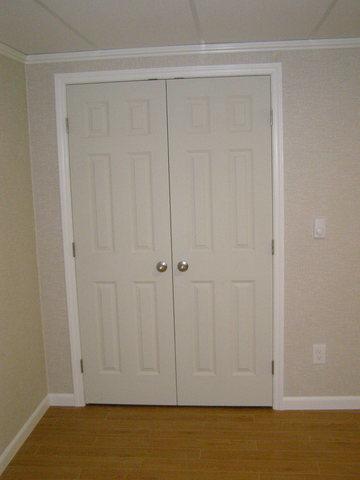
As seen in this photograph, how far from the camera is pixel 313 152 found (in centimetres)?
271

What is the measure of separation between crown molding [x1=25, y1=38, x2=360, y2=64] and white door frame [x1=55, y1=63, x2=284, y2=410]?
9 centimetres

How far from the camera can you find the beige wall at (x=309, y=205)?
8.74ft

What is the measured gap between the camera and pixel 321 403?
2.90 metres

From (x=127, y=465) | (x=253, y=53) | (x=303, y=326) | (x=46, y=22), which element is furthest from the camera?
(x=303, y=326)

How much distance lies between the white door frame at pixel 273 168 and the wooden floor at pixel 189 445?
0.27 meters

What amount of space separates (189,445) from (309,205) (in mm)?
1607

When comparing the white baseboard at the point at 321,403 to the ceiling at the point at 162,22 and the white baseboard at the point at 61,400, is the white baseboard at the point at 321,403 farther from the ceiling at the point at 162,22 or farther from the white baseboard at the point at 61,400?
the ceiling at the point at 162,22

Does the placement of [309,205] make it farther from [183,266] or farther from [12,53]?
[12,53]

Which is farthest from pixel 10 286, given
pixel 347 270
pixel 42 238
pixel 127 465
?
pixel 347 270

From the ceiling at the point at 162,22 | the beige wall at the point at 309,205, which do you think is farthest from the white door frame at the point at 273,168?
the ceiling at the point at 162,22

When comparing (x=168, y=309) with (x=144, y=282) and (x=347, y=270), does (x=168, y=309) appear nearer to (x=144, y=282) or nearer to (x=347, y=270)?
(x=144, y=282)

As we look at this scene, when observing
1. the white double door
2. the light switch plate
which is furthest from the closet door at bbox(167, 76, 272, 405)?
the light switch plate

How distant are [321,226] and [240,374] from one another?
1.10 metres

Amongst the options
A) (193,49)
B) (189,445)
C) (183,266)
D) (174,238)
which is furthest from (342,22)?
(189,445)
